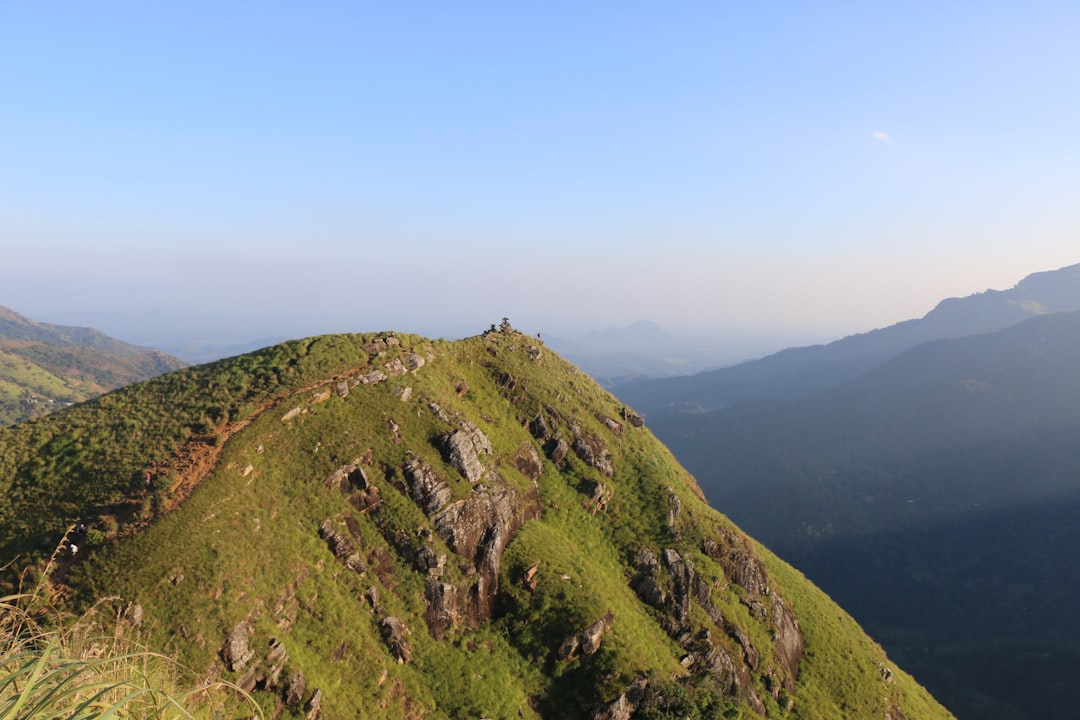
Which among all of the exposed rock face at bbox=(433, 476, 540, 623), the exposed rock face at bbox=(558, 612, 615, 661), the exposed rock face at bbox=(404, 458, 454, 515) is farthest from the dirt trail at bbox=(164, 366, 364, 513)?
the exposed rock face at bbox=(558, 612, 615, 661)

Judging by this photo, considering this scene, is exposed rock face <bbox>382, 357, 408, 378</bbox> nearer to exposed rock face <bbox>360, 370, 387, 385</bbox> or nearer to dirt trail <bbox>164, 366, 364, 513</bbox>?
exposed rock face <bbox>360, 370, 387, 385</bbox>

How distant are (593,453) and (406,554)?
2812cm

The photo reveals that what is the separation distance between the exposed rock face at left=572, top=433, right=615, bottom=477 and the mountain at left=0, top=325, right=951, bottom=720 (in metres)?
0.28

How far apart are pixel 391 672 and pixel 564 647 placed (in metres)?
14.3

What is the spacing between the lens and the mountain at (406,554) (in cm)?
3469

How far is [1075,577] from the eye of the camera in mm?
185375

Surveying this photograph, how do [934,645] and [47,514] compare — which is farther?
[934,645]

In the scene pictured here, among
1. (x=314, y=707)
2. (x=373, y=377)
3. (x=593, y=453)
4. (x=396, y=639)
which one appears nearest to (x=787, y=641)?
(x=593, y=453)

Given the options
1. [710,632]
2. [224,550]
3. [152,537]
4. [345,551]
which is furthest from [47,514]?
[710,632]

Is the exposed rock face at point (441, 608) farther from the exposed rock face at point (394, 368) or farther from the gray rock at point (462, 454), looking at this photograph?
the exposed rock face at point (394, 368)

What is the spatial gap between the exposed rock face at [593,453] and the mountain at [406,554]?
280 mm

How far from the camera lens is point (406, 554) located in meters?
44.2

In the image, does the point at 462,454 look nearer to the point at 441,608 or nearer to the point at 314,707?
the point at 441,608

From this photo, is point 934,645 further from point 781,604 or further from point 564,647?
point 564,647
